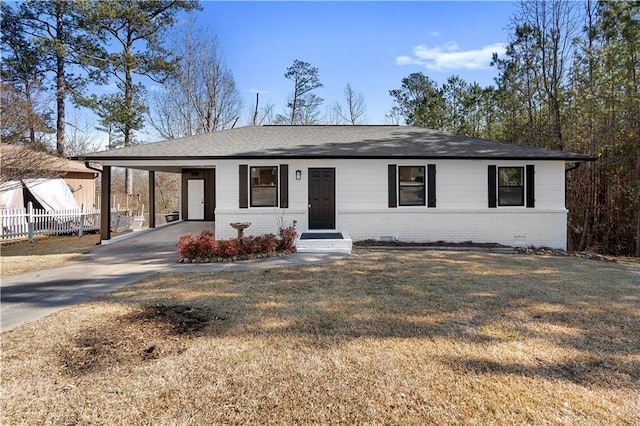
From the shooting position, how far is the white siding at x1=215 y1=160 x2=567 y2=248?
1149cm

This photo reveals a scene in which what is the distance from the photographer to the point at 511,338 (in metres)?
3.98

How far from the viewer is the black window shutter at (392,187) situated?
11461 millimetres

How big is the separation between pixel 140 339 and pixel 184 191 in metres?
13.2

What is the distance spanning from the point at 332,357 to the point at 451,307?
236 cm

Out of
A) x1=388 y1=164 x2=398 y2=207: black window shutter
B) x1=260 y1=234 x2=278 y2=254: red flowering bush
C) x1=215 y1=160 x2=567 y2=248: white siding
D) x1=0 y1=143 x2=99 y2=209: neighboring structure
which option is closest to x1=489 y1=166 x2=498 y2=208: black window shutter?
x1=215 y1=160 x2=567 y2=248: white siding

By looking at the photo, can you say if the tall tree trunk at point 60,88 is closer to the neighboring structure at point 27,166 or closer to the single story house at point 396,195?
the neighboring structure at point 27,166

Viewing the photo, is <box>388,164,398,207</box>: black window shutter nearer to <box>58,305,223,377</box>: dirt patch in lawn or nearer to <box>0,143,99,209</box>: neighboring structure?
<box>58,305,223,377</box>: dirt patch in lawn

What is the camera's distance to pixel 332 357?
3.52 metres

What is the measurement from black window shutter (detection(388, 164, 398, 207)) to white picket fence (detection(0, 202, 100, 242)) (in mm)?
13176

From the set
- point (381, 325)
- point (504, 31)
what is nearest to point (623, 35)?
point (504, 31)

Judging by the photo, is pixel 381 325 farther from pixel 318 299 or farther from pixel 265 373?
pixel 265 373

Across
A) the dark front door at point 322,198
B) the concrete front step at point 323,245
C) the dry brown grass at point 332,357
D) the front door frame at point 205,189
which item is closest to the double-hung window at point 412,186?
the dark front door at point 322,198

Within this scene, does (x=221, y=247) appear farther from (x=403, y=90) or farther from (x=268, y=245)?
(x=403, y=90)

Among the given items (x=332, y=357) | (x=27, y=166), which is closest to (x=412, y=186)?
(x=332, y=357)
